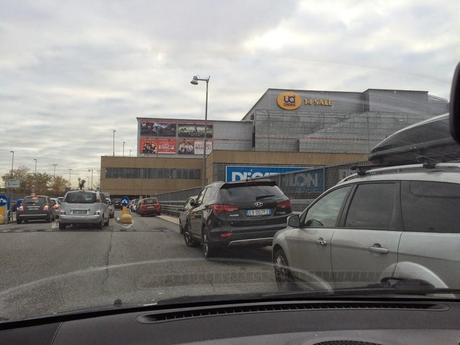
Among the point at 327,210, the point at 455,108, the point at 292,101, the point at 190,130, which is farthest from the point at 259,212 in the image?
the point at 190,130

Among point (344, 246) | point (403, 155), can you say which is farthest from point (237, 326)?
point (403, 155)

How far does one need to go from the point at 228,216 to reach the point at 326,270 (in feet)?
18.0

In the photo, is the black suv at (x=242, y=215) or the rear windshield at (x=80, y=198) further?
the rear windshield at (x=80, y=198)

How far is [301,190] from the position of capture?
1501 centimetres

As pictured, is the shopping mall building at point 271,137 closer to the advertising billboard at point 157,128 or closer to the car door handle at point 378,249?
the advertising billboard at point 157,128

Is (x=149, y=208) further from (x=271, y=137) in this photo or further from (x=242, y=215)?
(x=271, y=137)

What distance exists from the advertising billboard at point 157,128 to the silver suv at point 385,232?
95495mm

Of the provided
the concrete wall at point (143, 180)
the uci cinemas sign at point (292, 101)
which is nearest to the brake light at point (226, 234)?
the uci cinemas sign at point (292, 101)

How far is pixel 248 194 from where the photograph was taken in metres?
11.1

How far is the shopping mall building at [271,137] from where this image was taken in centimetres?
8050

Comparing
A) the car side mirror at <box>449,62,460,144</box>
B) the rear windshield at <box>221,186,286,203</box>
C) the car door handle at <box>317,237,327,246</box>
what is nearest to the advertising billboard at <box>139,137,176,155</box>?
the rear windshield at <box>221,186,286,203</box>

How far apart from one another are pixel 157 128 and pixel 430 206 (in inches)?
3852

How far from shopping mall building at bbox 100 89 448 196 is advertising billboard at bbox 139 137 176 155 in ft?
0.63

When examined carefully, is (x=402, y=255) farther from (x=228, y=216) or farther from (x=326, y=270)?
(x=228, y=216)
